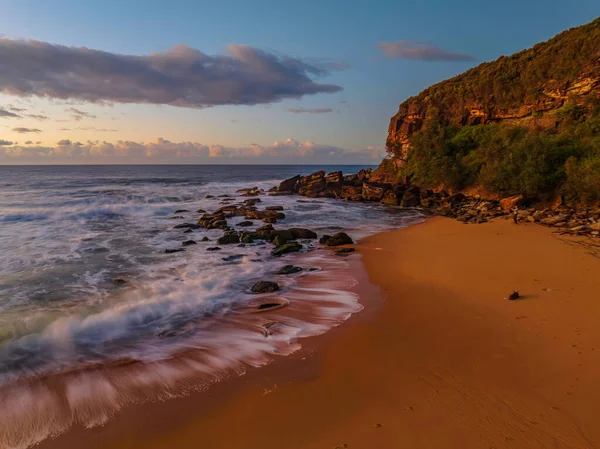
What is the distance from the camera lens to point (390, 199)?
Answer: 29.6 meters

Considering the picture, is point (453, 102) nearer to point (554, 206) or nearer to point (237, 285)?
point (554, 206)

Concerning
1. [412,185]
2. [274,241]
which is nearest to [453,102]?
[412,185]

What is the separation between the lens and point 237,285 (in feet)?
33.5

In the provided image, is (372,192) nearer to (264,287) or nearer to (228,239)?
(228,239)

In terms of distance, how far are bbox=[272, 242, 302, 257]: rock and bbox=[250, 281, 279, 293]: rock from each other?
3.78 m

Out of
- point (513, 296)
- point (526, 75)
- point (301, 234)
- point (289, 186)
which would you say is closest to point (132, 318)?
point (513, 296)

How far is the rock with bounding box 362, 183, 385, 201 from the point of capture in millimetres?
31467

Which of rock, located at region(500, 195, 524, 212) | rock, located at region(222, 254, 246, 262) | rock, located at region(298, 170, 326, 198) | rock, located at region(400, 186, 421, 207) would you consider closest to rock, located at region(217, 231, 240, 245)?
rock, located at region(222, 254, 246, 262)

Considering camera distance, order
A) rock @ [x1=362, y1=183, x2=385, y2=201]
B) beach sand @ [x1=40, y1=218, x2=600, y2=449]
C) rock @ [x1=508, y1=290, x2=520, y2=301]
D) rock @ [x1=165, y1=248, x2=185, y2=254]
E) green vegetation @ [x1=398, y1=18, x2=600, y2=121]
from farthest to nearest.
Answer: rock @ [x1=362, y1=183, x2=385, y2=201]
green vegetation @ [x1=398, y1=18, x2=600, y2=121]
rock @ [x1=165, y1=248, x2=185, y2=254]
rock @ [x1=508, y1=290, x2=520, y2=301]
beach sand @ [x1=40, y1=218, x2=600, y2=449]

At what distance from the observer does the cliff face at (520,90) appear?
23438mm

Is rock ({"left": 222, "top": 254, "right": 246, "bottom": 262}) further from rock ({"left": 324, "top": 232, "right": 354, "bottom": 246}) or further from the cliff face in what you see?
the cliff face

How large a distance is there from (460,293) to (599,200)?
13.1 m

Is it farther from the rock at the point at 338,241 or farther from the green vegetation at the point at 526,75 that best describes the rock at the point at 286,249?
the green vegetation at the point at 526,75

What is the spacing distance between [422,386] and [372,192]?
27925mm
